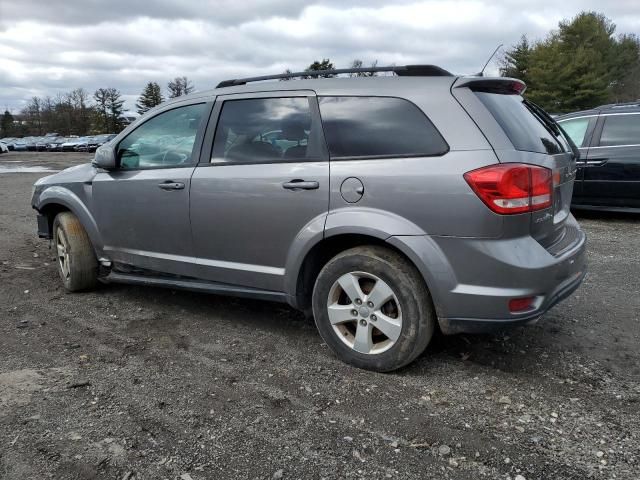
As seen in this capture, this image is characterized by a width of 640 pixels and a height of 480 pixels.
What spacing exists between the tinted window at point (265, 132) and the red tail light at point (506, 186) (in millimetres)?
1044

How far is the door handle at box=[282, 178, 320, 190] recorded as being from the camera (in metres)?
3.38

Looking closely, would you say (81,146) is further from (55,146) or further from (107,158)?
(107,158)

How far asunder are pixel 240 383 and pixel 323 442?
2.57 ft

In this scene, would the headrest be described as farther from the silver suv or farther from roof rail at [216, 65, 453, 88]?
roof rail at [216, 65, 453, 88]

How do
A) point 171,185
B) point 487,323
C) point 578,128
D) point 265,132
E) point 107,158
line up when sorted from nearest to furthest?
point 487,323 < point 265,132 < point 171,185 < point 107,158 < point 578,128

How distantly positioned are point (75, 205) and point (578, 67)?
51436mm

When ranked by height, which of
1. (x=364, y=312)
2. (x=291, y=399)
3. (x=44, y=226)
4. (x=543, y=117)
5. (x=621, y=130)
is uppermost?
(x=543, y=117)

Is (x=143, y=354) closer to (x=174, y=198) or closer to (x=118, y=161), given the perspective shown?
(x=174, y=198)

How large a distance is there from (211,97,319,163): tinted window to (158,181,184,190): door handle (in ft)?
1.00

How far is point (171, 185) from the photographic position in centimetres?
403

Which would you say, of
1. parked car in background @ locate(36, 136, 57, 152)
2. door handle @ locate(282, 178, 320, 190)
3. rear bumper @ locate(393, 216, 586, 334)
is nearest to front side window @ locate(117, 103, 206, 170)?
door handle @ locate(282, 178, 320, 190)

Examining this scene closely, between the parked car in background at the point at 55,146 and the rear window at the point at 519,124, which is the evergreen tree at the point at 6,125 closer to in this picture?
the parked car in background at the point at 55,146

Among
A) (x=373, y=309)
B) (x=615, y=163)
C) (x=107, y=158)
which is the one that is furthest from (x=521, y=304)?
(x=615, y=163)

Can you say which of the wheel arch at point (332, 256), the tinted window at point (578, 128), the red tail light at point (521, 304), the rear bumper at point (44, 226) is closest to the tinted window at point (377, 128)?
the wheel arch at point (332, 256)
